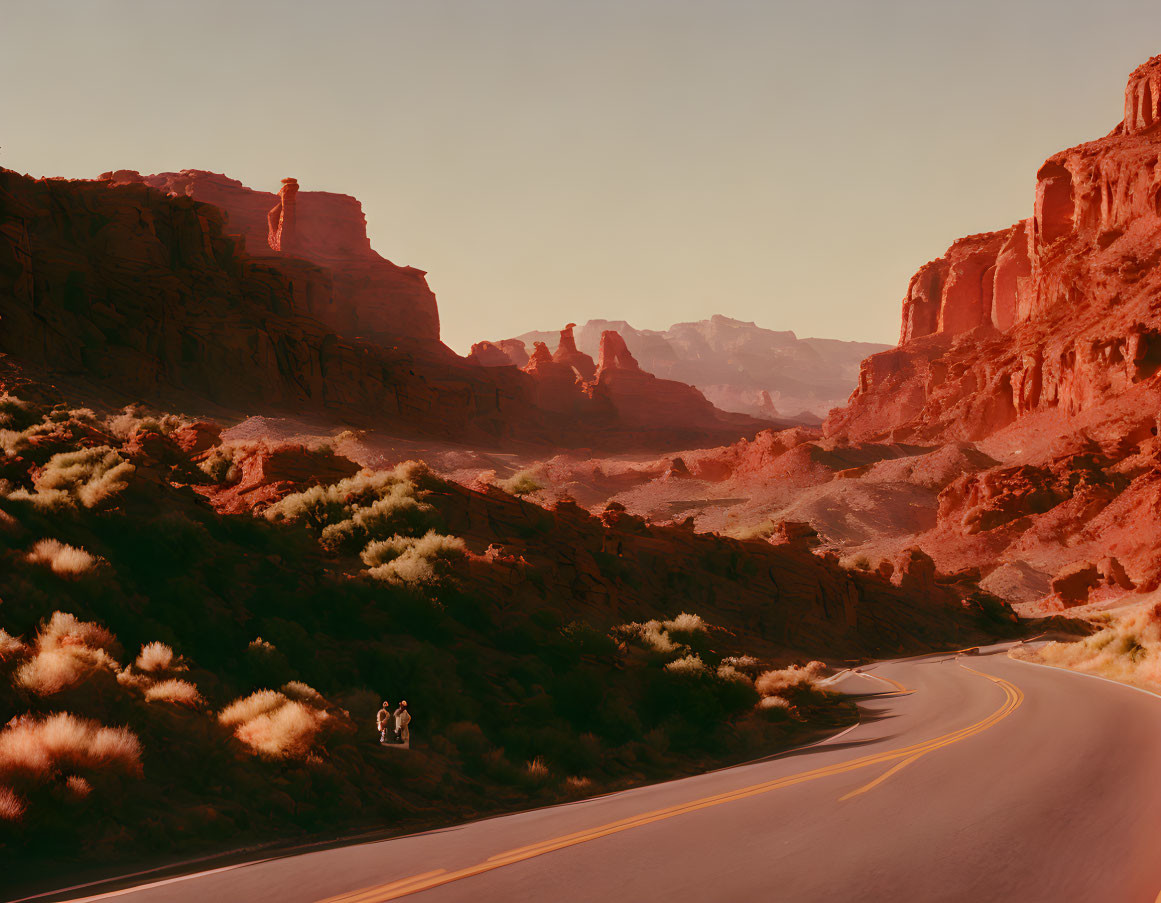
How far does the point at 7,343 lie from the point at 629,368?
116 metres

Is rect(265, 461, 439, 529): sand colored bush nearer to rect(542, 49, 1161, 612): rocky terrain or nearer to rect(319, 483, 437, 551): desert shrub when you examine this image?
rect(319, 483, 437, 551): desert shrub

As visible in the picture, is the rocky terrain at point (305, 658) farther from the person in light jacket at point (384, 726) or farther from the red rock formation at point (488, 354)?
the red rock formation at point (488, 354)

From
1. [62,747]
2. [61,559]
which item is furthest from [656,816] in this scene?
[61,559]

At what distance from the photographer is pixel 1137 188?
3669 inches

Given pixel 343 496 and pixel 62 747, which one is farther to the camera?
pixel 343 496

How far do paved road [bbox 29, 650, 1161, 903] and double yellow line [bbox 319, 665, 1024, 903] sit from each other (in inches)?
1.3

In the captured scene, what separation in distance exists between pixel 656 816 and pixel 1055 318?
103 metres

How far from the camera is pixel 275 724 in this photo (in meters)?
11.8

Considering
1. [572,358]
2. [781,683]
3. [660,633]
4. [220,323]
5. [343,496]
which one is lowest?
[781,683]

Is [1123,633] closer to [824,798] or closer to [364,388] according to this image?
[824,798]

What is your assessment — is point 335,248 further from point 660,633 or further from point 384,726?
point 384,726

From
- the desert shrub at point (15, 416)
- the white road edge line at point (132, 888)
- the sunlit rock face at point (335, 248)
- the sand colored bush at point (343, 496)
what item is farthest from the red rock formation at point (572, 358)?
the white road edge line at point (132, 888)

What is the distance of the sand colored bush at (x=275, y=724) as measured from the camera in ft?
38.0

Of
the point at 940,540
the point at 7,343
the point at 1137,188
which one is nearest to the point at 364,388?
the point at 7,343
